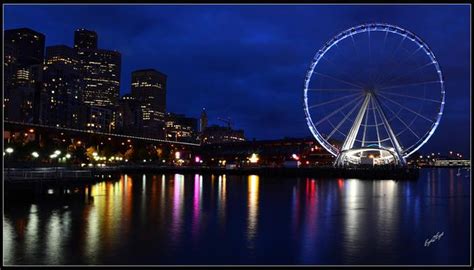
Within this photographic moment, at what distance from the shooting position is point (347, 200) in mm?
47344

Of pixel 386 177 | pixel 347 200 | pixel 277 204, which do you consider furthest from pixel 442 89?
pixel 277 204

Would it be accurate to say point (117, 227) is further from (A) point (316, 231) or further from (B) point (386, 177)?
(B) point (386, 177)

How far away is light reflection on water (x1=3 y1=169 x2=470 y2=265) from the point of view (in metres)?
21.8

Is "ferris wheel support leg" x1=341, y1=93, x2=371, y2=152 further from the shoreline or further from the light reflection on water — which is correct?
the light reflection on water

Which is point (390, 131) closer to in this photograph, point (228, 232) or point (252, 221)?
point (252, 221)

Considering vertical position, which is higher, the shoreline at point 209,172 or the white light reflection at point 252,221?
the shoreline at point 209,172

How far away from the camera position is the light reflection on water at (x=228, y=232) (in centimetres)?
2183

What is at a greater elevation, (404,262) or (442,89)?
(442,89)

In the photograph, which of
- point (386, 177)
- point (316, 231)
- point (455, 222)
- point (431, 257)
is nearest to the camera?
point (431, 257)

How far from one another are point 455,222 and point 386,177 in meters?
57.2

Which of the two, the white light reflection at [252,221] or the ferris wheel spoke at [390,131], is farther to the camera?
the ferris wheel spoke at [390,131]

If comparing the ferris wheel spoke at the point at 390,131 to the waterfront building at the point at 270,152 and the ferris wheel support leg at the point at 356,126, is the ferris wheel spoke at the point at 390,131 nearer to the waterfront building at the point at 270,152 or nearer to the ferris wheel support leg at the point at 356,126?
the ferris wheel support leg at the point at 356,126
